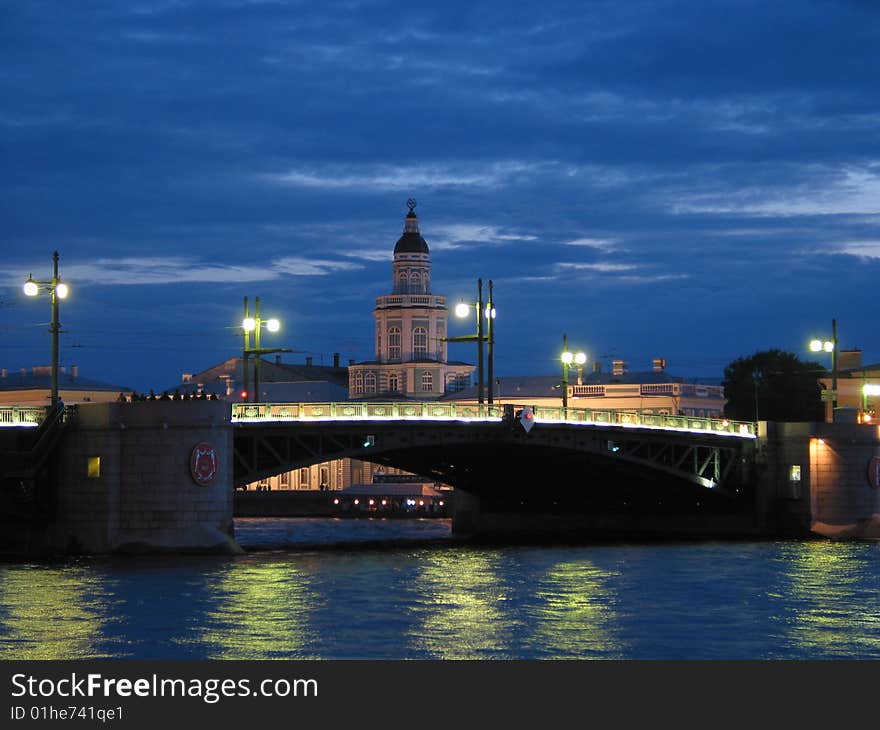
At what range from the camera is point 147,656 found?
41.5 meters

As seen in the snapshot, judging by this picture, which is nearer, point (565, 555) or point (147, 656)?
point (147, 656)

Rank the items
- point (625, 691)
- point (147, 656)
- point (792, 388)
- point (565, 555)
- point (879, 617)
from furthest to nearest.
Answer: point (792, 388) < point (565, 555) < point (879, 617) < point (147, 656) < point (625, 691)

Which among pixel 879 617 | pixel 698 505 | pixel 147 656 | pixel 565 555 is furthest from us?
pixel 698 505

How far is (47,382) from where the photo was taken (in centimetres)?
15000

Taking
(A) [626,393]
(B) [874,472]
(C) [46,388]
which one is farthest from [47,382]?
(B) [874,472]

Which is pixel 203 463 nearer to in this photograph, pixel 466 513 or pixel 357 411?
pixel 357 411

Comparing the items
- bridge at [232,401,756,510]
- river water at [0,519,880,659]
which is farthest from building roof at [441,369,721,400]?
river water at [0,519,880,659]

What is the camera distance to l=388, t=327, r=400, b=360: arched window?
559 feet

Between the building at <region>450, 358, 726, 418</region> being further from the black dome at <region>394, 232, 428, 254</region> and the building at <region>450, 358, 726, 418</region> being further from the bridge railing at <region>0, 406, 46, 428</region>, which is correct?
the bridge railing at <region>0, 406, 46, 428</region>

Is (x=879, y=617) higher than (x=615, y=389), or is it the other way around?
(x=615, y=389)

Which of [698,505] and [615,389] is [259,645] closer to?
[698,505]

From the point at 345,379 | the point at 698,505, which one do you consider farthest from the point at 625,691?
the point at 345,379

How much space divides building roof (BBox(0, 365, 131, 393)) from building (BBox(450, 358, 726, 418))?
2880 cm

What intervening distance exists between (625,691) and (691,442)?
1915 inches
